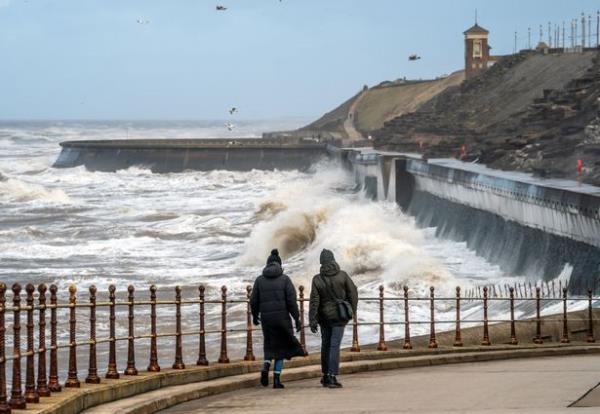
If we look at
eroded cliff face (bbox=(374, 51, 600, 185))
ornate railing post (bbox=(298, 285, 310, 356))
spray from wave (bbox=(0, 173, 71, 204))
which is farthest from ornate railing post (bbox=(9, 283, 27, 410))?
spray from wave (bbox=(0, 173, 71, 204))

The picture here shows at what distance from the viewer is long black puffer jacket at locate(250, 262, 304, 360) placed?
1323 centimetres

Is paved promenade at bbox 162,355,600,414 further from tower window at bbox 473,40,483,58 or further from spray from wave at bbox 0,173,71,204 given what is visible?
tower window at bbox 473,40,483,58

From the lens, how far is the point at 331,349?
1322 centimetres

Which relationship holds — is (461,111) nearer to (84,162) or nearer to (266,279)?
(84,162)

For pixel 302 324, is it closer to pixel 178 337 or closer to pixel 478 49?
pixel 178 337

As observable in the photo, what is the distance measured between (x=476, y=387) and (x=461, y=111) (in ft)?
270

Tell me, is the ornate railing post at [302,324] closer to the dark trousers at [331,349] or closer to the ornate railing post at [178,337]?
the dark trousers at [331,349]

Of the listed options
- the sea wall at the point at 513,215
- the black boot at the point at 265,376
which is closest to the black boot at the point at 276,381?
the black boot at the point at 265,376

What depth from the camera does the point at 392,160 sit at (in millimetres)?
57188

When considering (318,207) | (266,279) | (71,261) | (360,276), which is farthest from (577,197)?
(318,207)

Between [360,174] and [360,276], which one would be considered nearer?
[360,276]

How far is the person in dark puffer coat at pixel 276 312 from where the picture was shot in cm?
1323

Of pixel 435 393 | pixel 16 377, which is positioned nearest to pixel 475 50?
pixel 435 393

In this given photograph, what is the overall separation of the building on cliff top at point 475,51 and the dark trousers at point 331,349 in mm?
101432
